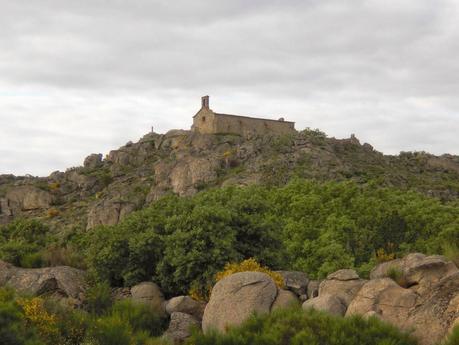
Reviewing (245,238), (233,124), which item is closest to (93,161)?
(233,124)

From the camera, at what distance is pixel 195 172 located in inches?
2736

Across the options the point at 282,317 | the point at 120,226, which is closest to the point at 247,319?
the point at 282,317

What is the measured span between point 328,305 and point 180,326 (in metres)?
3.74

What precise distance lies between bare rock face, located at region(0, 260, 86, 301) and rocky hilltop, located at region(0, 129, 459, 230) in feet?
117

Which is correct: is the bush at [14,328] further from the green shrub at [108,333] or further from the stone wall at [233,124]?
the stone wall at [233,124]

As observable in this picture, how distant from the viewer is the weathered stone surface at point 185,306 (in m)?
16.5

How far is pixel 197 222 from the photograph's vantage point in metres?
19.5

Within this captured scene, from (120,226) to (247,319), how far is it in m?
8.66

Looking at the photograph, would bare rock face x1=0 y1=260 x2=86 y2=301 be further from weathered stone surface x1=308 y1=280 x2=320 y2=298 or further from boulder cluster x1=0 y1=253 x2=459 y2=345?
weathered stone surface x1=308 y1=280 x2=320 y2=298

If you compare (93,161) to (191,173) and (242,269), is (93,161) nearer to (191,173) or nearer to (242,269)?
(191,173)

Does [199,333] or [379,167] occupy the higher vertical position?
[379,167]

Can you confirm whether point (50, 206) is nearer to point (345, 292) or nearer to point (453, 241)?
point (453, 241)

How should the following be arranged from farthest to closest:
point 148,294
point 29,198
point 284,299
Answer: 1. point 29,198
2. point 148,294
3. point 284,299

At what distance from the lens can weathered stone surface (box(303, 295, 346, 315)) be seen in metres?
13.6
